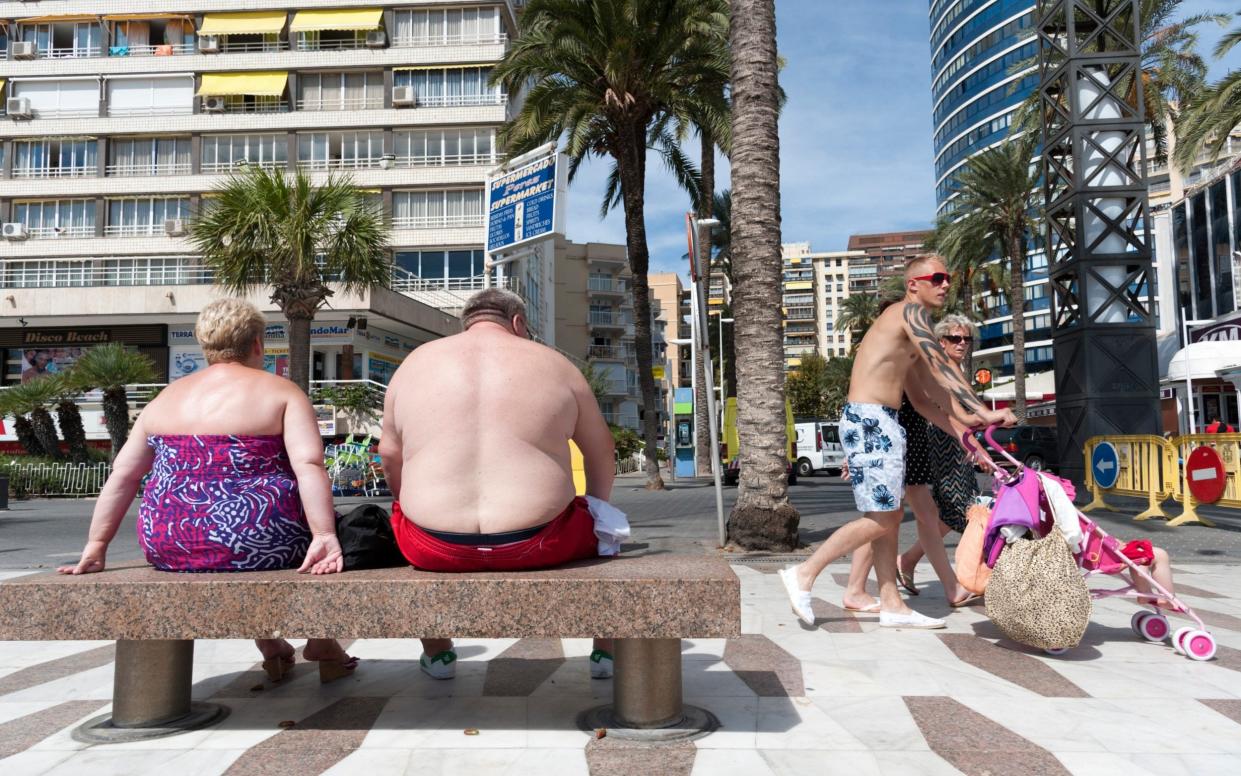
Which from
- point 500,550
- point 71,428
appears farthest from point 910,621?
point 71,428

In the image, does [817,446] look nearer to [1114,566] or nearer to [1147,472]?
[1147,472]

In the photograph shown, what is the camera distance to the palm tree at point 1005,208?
34.1 metres

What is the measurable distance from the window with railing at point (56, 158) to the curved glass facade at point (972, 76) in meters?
61.5

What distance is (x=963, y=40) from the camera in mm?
87812

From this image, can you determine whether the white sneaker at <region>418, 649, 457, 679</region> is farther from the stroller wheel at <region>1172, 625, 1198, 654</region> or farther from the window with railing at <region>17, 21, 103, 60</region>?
the window with railing at <region>17, 21, 103, 60</region>

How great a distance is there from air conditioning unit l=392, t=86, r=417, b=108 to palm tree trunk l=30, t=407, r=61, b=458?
20.4 m

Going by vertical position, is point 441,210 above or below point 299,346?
above

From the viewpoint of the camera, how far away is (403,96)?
38.8 m

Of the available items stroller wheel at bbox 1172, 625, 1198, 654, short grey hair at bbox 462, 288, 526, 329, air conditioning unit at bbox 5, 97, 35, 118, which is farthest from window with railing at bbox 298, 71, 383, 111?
stroller wheel at bbox 1172, 625, 1198, 654

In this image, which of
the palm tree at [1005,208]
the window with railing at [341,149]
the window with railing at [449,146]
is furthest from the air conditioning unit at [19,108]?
the palm tree at [1005,208]

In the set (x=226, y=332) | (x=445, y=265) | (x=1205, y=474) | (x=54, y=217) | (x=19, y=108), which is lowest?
(x=1205, y=474)

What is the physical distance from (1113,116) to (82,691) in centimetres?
1777

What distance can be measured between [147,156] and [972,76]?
75429mm

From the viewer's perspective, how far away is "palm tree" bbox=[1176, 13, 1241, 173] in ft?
61.0
